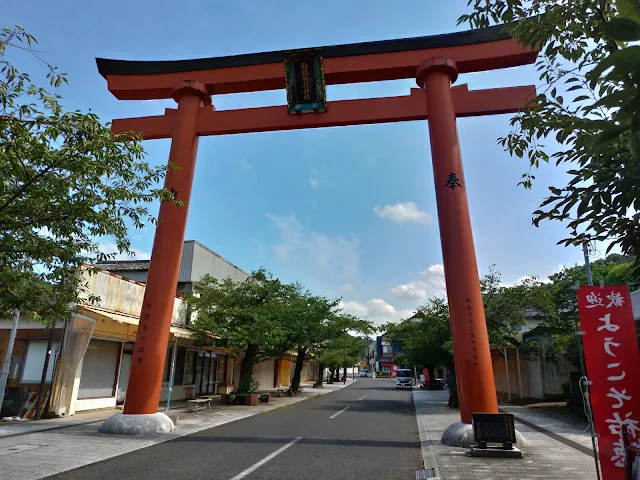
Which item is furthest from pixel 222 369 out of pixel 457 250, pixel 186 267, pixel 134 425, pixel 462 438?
pixel 457 250

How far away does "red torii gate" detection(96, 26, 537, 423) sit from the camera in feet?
33.7

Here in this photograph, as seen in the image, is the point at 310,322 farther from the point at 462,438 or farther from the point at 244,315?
the point at 462,438

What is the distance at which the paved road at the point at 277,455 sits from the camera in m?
7.11

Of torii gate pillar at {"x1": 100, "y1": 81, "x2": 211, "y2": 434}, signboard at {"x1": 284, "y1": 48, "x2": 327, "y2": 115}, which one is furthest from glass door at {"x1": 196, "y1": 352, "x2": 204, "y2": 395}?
signboard at {"x1": 284, "y1": 48, "x2": 327, "y2": 115}

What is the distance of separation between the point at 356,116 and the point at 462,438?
8.90 metres

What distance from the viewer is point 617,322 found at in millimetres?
5562

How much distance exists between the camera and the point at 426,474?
7.23 m

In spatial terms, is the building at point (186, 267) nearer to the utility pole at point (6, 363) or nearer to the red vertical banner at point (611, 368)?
the utility pole at point (6, 363)

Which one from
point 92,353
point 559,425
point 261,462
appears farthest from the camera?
point 92,353

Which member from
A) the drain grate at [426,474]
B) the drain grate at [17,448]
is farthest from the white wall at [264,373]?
the drain grate at [426,474]

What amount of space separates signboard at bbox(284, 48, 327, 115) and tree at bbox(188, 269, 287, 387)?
30.8 feet

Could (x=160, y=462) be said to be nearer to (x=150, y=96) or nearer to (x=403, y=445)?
(x=403, y=445)

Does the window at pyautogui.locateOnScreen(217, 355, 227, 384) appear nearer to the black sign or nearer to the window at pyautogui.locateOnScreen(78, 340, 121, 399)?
the window at pyautogui.locateOnScreen(78, 340, 121, 399)

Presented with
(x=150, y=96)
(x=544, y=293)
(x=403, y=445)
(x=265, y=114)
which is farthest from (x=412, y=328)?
(x=150, y=96)
